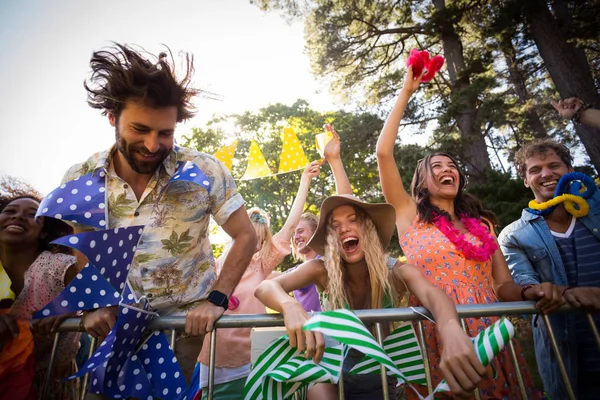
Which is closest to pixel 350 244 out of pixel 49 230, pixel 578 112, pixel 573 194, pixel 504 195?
pixel 573 194

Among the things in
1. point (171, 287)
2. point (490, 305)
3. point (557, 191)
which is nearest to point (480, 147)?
point (557, 191)

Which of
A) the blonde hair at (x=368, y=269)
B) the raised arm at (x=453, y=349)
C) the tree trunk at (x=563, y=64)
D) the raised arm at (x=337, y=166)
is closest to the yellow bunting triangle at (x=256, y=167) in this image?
the raised arm at (x=337, y=166)

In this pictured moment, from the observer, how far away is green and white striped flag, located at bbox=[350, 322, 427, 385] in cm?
159

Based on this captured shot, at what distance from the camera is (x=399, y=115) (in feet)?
8.89

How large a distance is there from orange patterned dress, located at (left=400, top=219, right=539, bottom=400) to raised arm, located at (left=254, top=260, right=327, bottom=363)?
0.66 metres

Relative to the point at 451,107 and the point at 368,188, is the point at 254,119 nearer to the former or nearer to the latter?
the point at 368,188

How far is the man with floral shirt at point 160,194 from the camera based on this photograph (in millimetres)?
1876

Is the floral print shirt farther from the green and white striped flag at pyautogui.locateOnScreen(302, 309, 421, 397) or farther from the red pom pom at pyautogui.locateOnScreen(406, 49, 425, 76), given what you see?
the red pom pom at pyautogui.locateOnScreen(406, 49, 425, 76)

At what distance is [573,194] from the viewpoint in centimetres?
264

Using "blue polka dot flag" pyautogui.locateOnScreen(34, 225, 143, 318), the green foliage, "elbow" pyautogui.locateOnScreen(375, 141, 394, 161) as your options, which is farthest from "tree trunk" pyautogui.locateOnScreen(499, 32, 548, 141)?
"blue polka dot flag" pyautogui.locateOnScreen(34, 225, 143, 318)

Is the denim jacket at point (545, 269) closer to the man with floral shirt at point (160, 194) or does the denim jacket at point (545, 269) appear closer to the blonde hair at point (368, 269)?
the blonde hair at point (368, 269)

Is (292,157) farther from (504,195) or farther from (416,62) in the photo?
(504,195)

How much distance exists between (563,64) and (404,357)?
8391 millimetres

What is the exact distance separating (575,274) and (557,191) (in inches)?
25.3
